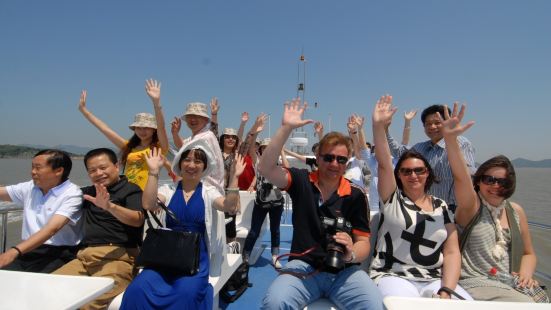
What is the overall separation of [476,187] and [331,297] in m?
1.46

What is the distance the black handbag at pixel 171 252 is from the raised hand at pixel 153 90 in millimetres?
1877

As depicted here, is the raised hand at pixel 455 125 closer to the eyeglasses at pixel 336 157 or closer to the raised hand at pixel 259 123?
the eyeglasses at pixel 336 157

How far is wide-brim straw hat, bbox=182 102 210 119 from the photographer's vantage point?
360 cm

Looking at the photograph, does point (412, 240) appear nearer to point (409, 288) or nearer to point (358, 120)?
point (409, 288)

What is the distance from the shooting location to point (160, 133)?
3.40m

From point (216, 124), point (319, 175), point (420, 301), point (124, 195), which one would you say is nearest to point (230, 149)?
point (216, 124)

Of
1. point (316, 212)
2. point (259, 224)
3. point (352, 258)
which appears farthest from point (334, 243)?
point (259, 224)

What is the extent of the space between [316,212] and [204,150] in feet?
3.34

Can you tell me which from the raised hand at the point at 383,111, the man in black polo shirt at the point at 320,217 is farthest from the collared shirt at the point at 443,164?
the man in black polo shirt at the point at 320,217

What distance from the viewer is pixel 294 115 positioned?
7.11 ft

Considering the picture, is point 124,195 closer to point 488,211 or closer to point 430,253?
point 430,253

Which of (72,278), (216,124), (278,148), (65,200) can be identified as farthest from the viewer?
(216,124)

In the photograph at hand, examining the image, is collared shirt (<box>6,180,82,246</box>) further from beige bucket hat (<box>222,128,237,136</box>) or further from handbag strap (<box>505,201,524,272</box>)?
handbag strap (<box>505,201,524,272</box>)

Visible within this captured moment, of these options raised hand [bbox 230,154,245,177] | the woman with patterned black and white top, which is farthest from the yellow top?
the woman with patterned black and white top
